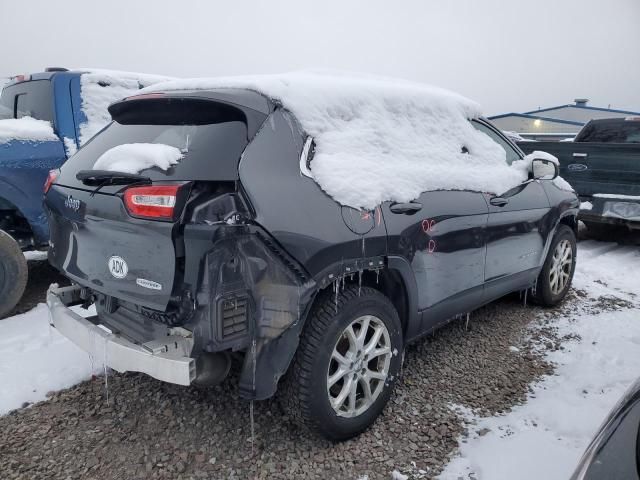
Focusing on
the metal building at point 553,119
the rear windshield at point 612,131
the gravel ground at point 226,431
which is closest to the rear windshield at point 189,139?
the gravel ground at point 226,431

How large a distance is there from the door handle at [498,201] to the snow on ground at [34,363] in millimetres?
2843

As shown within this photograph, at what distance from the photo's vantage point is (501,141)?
3.80 m

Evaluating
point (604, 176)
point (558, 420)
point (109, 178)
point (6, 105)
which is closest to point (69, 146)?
point (6, 105)

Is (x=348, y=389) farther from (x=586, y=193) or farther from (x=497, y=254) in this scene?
(x=586, y=193)

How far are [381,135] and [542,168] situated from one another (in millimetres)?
1853

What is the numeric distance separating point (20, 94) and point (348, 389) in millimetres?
4412

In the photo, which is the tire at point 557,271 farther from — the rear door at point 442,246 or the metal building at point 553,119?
the metal building at point 553,119

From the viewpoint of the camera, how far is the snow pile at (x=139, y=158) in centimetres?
204

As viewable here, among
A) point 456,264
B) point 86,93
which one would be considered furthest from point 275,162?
point 86,93

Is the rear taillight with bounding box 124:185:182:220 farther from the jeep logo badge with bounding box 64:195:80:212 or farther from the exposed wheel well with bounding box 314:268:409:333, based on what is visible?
the exposed wheel well with bounding box 314:268:409:333

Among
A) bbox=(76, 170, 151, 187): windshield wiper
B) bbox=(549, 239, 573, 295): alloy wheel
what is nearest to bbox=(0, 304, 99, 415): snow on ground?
bbox=(76, 170, 151, 187): windshield wiper

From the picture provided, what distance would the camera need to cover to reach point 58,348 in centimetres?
335

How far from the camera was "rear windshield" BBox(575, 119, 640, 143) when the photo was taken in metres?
7.47

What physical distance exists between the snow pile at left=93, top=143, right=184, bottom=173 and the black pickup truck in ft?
20.4
